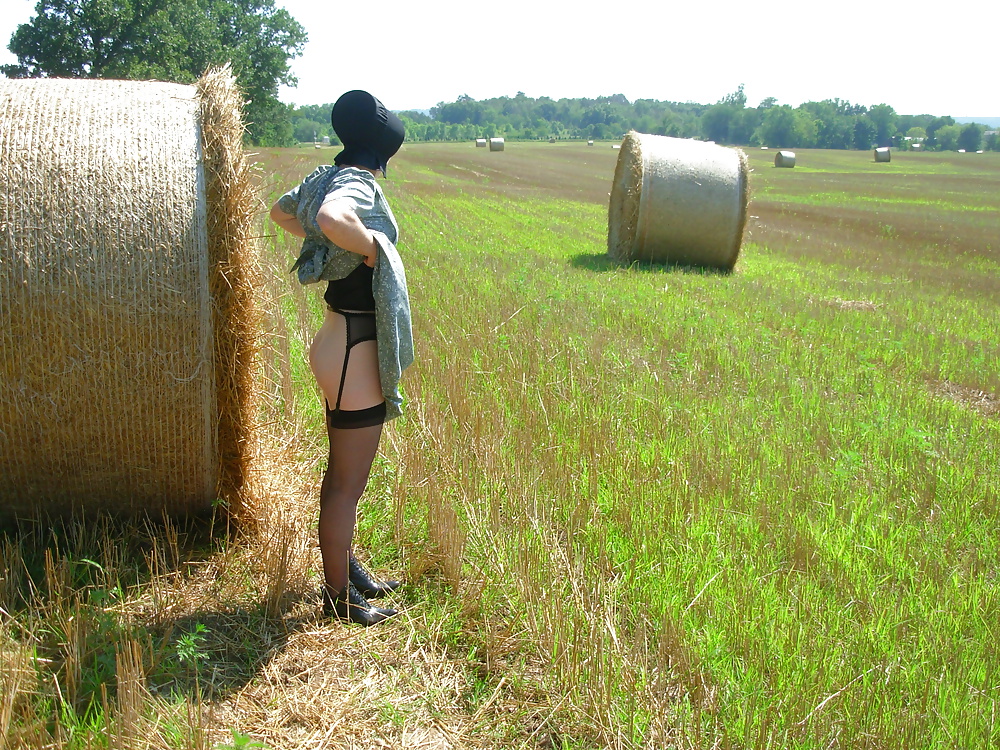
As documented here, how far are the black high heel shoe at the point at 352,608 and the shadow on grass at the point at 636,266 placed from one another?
891 cm

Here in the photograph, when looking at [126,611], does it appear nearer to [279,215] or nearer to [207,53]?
[279,215]

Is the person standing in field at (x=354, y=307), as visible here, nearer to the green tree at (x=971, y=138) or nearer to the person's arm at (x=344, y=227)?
the person's arm at (x=344, y=227)

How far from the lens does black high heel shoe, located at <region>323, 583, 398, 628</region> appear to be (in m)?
3.53

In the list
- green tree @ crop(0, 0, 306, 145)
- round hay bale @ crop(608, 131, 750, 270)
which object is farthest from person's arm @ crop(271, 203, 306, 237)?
green tree @ crop(0, 0, 306, 145)

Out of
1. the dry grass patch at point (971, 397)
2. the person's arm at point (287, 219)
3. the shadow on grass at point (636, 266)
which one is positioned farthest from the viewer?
the shadow on grass at point (636, 266)

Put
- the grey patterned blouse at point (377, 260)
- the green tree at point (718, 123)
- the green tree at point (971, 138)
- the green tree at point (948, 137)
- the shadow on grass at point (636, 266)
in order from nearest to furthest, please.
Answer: the grey patterned blouse at point (377, 260), the shadow on grass at point (636, 266), the green tree at point (971, 138), the green tree at point (948, 137), the green tree at point (718, 123)

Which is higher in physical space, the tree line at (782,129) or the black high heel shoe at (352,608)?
the tree line at (782,129)

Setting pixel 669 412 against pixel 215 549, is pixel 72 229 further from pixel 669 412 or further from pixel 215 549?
pixel 669 412

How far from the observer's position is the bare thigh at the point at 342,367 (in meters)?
3.32

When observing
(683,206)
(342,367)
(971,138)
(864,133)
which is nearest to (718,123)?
(864,133)

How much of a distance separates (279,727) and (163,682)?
0.47 m

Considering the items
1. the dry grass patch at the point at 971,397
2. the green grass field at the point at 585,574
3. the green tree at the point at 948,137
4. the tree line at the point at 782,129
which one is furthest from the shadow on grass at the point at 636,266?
the green tree at the point at 948,137

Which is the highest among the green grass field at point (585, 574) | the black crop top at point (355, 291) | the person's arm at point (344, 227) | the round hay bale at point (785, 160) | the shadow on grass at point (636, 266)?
the round hay bale at point (785, 160)

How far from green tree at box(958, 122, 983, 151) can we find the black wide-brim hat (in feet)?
385
